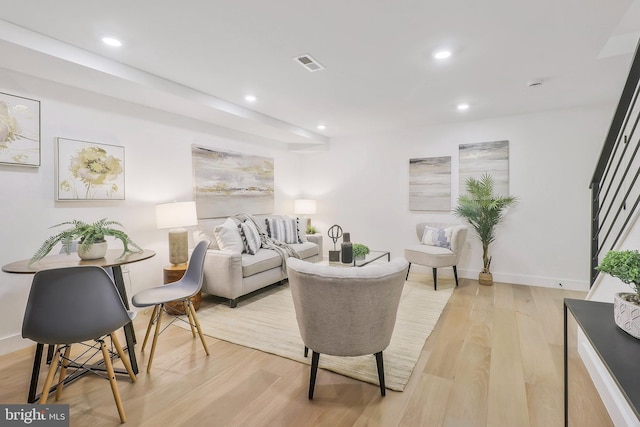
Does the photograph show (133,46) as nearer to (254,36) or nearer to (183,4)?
(183,4)

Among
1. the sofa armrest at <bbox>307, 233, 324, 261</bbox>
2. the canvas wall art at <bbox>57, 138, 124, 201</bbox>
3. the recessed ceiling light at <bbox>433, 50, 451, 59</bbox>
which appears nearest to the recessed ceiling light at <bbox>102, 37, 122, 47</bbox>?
the canvas wall art at <bbox>57, 138, 124, 201</bbox>

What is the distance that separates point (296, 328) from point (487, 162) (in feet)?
11.6

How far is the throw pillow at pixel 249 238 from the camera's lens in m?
3.97

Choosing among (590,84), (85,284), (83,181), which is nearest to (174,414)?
(85,284)

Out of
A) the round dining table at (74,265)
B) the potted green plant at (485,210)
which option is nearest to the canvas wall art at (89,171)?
the round dining table at (74,265)

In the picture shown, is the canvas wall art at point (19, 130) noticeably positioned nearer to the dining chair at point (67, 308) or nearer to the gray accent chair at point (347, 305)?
the dining chair at point (67, 308)

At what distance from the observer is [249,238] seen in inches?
157

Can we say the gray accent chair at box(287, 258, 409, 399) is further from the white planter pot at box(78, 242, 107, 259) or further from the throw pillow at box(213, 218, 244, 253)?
the throw pillow at box(213, 218, 244, 253)

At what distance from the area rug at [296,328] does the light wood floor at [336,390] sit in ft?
0.27

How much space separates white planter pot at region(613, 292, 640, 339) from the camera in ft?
3.73

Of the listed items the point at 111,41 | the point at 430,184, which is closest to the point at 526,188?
the point at 430,184

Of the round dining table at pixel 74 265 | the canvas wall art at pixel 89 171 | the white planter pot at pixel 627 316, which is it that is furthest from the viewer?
the canvas wall art at pixel 89 171

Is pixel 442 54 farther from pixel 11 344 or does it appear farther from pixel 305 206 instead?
pixel 11 344

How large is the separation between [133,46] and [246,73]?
2.96ft
